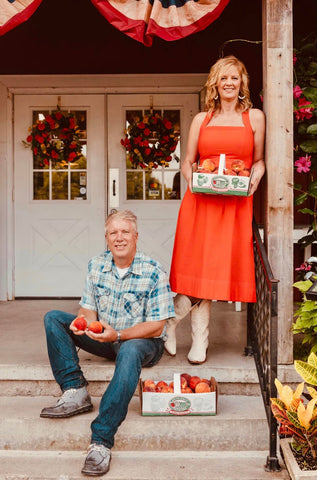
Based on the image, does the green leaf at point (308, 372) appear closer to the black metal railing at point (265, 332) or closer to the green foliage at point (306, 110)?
the black metal railing at point (265, 332)

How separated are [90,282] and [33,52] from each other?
3.17 m

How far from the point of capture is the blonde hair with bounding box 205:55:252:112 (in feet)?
11.4

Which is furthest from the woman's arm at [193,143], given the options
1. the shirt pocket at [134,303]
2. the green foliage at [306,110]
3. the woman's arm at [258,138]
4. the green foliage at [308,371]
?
the green foliage at [308,371]

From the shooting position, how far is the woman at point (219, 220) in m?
3.52

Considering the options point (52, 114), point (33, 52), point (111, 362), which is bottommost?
point (111, 362)

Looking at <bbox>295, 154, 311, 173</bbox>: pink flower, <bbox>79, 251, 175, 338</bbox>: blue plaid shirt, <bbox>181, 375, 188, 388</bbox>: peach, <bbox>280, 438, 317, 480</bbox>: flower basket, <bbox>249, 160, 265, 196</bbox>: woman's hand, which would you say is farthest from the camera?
<bbox>295, 154, 311, 173</bbox>: pink flower

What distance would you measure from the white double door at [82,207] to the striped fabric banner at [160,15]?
2205 millimetres

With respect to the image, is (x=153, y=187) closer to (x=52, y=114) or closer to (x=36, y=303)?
(x=52, y=114)

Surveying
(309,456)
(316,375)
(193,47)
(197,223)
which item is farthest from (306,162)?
(193,47)

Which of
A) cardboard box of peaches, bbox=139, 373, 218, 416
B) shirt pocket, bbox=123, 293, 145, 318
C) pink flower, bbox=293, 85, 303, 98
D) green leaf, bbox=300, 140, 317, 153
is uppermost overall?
pink flower, bbox=293, 85, 303, 98

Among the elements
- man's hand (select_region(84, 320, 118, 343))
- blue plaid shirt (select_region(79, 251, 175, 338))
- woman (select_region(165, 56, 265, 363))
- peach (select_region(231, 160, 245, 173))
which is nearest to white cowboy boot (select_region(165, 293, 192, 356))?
woman (select_region(165, 56, 265, 363))

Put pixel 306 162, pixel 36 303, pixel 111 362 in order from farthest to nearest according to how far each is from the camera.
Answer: pixel 36 303 < pixel 306 162 < pixel 111 362

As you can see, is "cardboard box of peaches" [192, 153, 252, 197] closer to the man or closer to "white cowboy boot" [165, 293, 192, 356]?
the man

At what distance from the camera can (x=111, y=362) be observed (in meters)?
3.57
